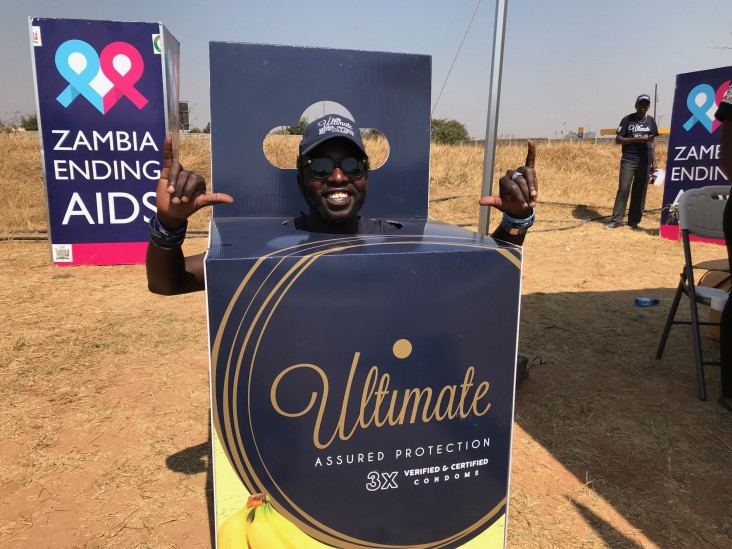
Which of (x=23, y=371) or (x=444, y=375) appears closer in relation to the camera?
(x=444, y=375)

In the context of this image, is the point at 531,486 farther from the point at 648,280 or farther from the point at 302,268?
the point at 648,280

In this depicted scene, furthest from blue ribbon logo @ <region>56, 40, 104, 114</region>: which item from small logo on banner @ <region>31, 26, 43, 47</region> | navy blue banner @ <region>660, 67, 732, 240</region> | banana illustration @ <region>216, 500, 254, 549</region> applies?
navy blue banner @ <region>660, 67, 732, 240</region>

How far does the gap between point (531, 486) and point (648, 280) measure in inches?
167

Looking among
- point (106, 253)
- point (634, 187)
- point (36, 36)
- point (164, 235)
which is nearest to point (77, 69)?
point (36, 36)

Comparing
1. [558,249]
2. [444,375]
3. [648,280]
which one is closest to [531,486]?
[444,375]

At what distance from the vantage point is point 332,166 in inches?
71.7

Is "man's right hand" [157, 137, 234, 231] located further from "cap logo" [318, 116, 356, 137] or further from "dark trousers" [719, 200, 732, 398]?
"dark trousers" [719, 200, 732, 398]

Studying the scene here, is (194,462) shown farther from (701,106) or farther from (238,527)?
(701,106)

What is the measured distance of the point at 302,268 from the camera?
1212mm

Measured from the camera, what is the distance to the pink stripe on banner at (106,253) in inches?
232

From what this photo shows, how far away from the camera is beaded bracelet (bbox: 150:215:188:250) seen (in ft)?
4.97

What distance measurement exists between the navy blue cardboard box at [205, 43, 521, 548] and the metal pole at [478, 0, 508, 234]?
4.32ft

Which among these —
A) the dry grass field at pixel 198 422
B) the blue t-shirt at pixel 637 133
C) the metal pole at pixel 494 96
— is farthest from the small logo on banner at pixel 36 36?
the blue t-shirt at pixel 637 133

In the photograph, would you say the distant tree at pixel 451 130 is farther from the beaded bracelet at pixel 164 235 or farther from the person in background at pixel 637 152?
the beaded bracelet at pixel 164 235
